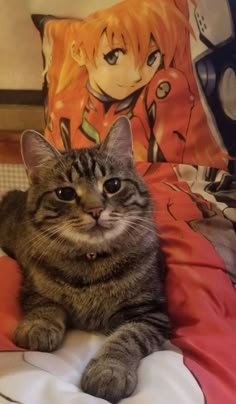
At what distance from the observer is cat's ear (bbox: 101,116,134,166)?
1.10 metres

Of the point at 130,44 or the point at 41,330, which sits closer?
the point at 41,330

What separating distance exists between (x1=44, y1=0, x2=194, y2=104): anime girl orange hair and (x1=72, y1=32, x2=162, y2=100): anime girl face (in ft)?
0.04

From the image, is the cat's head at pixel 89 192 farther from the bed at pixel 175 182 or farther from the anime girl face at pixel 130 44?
the anime girl face at pixel 130 44

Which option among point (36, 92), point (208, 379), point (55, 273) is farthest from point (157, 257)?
point (36, 92)

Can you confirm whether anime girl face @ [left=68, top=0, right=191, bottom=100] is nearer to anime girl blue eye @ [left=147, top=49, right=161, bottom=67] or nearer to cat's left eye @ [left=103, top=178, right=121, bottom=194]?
anime girl blue eye @ [left=147, top=49, right=161, bottom=67]

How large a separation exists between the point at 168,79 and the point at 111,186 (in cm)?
47

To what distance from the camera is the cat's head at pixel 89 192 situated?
1.00m

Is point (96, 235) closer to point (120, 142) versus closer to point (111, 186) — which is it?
point (111, 186)

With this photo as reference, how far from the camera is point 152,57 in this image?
4.60 feet

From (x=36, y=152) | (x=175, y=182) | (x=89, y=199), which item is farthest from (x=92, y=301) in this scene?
(x=175, y=182)

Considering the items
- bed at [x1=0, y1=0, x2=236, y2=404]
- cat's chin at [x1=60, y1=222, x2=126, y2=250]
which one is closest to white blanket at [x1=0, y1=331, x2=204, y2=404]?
bed at [x1=0, y1=0, x2=236, y2=404]

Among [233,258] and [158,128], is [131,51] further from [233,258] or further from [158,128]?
[233,258]

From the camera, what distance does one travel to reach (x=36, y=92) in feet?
6.02

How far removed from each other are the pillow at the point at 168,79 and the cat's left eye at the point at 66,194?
16.7 inches
